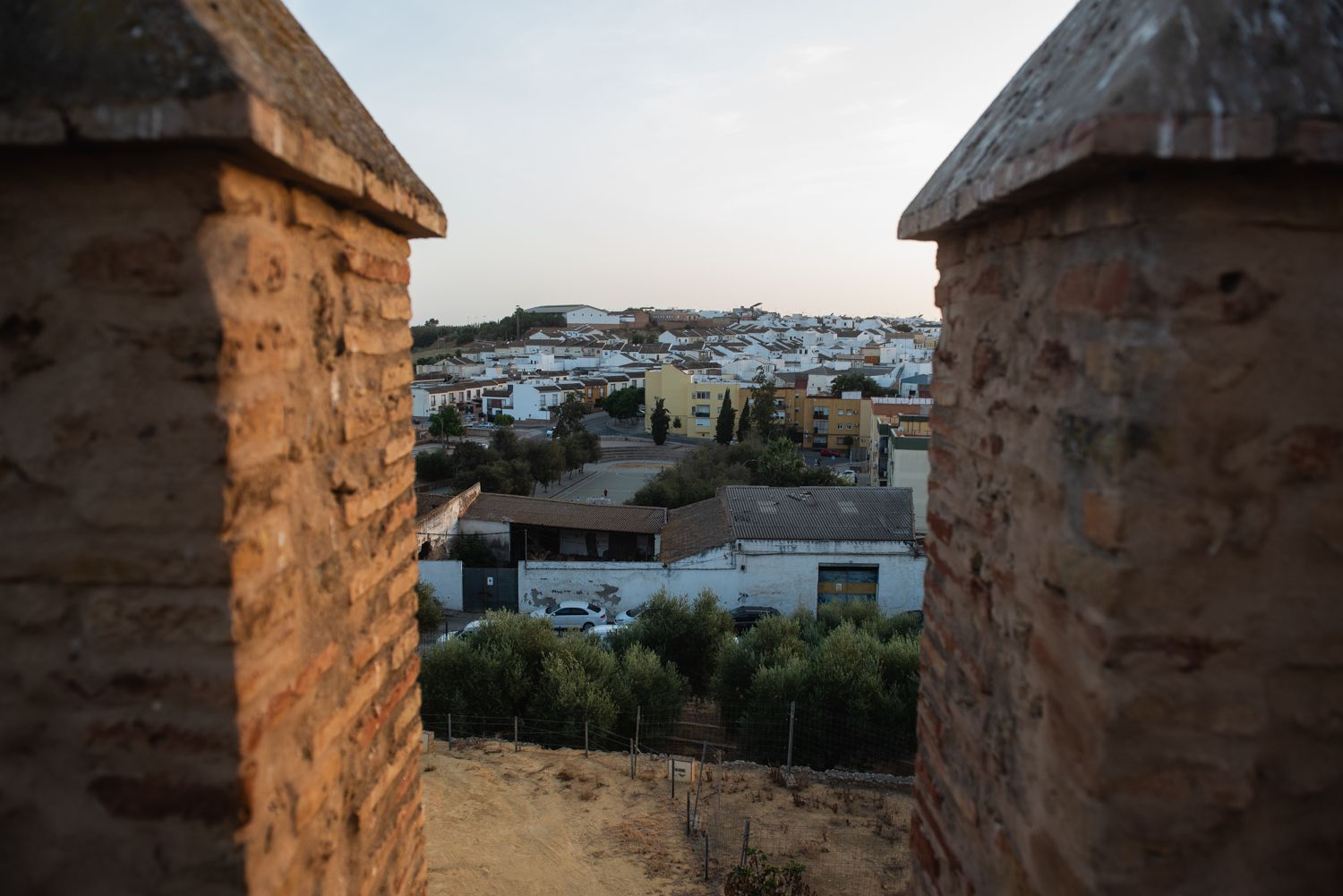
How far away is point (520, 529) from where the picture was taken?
2330 cm

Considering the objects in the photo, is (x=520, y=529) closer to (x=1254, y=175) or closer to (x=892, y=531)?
(x=892, y=531)

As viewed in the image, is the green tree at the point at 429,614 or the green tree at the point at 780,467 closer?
the green tree at the point at 429,614

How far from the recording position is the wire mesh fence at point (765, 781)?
7449 millimetres

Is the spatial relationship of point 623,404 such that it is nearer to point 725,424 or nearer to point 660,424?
point 660,424

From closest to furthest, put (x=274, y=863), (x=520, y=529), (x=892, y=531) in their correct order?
(x=274, y=863) → (x=892, y=531) → (x=520, y=529)

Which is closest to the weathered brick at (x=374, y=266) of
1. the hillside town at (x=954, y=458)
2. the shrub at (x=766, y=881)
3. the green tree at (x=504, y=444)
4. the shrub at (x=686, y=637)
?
the hillside town at (x=954, y=458)

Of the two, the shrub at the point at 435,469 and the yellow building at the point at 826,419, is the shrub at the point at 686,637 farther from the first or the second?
the yellow building at the point at 826,419

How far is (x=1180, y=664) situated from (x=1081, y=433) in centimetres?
48

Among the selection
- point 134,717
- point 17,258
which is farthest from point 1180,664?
point 17,258

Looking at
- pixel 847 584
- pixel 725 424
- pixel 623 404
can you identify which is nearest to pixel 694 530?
pixel 847 584

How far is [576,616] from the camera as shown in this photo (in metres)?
17.4

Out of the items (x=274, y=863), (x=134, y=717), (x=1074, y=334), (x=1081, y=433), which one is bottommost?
(x=274, y=863)

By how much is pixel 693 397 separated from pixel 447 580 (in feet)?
78.4

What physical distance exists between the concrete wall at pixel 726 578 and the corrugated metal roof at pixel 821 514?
0.46 meters
